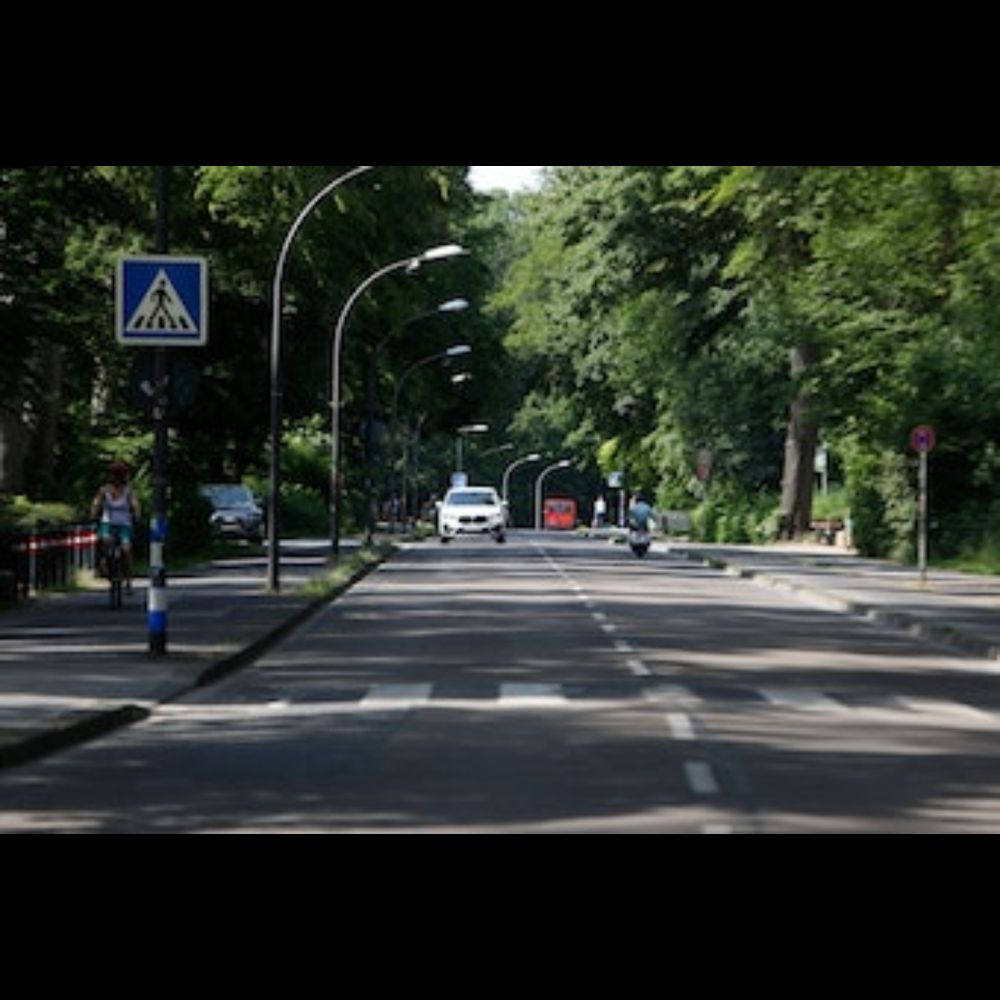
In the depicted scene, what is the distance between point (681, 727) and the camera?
16734 mm

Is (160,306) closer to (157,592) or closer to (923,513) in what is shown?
(157,592)

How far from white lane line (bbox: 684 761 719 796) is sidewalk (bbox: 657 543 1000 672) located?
10175 mm

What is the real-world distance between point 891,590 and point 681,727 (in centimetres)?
2218

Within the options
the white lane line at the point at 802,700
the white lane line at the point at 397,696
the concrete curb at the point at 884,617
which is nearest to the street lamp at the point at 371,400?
the concrete curb at the point at 884,617

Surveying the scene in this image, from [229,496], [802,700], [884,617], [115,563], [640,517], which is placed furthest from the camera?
[229,496]

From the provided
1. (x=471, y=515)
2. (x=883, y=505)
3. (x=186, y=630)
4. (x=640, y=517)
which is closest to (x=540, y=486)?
(x=471, y=515)

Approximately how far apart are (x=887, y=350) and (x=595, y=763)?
30.4 m

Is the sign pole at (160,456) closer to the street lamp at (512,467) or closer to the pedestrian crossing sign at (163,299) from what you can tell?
the pedestrian crossing sign at (163,299)

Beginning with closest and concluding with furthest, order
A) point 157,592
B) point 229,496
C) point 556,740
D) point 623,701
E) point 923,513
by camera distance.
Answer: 1. point 556,740
2. point 623,701
3. point 157,592
4. point 923,513
5. point 229,496

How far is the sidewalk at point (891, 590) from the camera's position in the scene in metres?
28.2
